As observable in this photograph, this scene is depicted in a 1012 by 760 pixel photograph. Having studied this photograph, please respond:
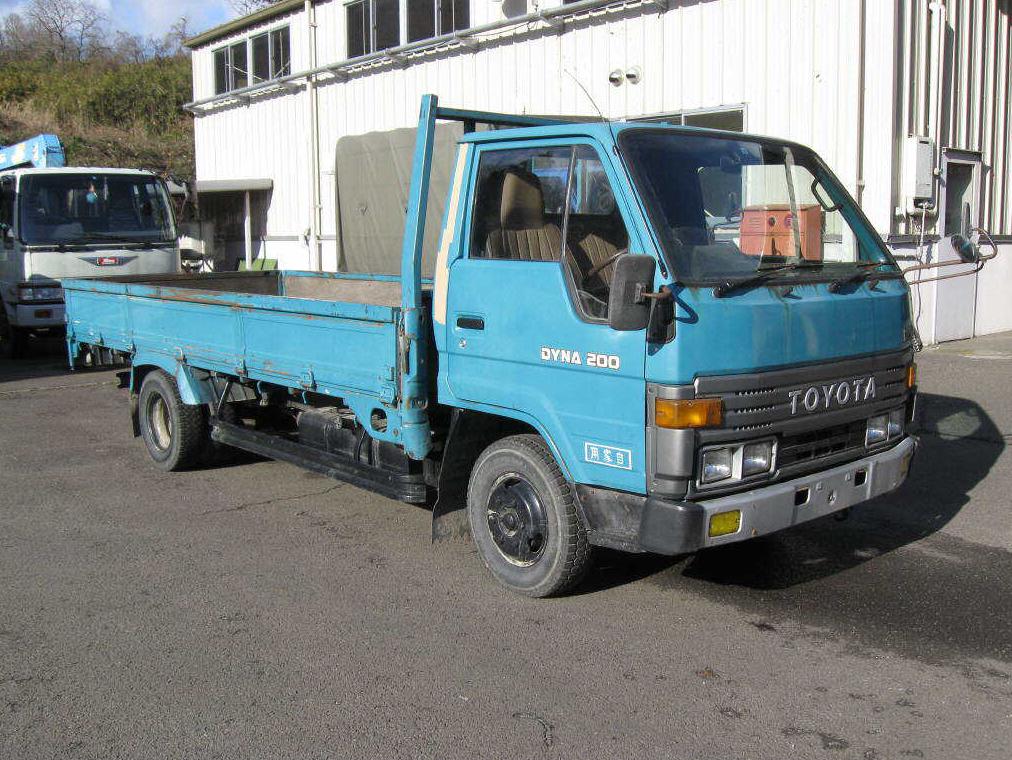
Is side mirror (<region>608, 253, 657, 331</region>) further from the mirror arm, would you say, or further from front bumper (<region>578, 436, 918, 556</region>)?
front bumper (<region>578, 436, 918, 556</region>)

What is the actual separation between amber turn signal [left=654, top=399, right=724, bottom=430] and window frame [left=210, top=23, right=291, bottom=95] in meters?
16.7

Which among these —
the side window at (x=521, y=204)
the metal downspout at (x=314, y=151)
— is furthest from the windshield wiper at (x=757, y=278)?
the metal downspout at (x=314, y=151)

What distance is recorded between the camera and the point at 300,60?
1864 cm

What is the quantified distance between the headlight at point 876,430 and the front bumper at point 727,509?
92 millimetres

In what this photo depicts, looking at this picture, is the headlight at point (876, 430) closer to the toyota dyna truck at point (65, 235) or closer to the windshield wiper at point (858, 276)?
the windshield wiper at point (858, 276)

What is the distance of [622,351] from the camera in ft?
13.7

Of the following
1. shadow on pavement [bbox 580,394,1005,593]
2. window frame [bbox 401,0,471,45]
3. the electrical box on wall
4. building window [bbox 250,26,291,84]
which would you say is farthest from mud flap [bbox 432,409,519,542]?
building window [bbox 250,26,291,84]

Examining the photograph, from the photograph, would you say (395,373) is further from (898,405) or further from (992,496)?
(992,496)

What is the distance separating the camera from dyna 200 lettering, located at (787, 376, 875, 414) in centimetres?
433

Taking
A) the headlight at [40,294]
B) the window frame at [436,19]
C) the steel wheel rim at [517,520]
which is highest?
the window frame at [436,19]

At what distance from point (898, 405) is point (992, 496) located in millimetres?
2208

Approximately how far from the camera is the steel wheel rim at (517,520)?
4703 millimetres

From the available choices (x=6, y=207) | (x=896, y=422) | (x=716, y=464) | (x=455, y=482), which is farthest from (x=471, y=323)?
(x=6, y=207)

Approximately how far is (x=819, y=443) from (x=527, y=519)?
1.42 meters
